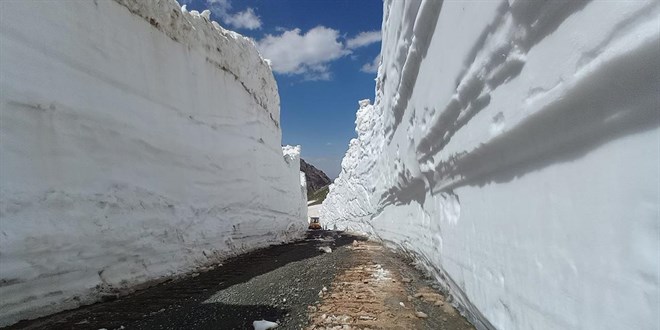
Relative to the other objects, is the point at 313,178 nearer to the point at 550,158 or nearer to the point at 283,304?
the point at 283,304

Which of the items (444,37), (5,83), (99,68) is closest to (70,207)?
(5,83)

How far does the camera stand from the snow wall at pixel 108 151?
3240 millimetres

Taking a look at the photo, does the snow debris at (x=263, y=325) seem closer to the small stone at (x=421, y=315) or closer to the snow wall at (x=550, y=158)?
the small stone at (x=421, y=315)

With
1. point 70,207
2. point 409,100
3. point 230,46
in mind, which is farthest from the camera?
point 230,46

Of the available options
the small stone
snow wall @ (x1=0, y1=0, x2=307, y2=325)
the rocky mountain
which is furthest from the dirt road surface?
the rocky mountain

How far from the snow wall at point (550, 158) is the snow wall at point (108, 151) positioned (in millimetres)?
3698

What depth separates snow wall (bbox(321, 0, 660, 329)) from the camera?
1.02m

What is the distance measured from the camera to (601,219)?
117cm

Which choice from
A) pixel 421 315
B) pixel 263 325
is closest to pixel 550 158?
pixel 421 315

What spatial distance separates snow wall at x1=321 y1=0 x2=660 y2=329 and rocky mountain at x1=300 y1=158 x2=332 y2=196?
191 ft

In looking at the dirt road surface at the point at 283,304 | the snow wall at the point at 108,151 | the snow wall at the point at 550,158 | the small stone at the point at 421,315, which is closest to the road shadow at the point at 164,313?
the dirt road surface at the point at 283,304

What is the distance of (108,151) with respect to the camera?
425 cm

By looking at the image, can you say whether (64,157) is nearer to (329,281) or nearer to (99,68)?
→ (99,68)

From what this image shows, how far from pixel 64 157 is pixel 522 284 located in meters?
4.21
